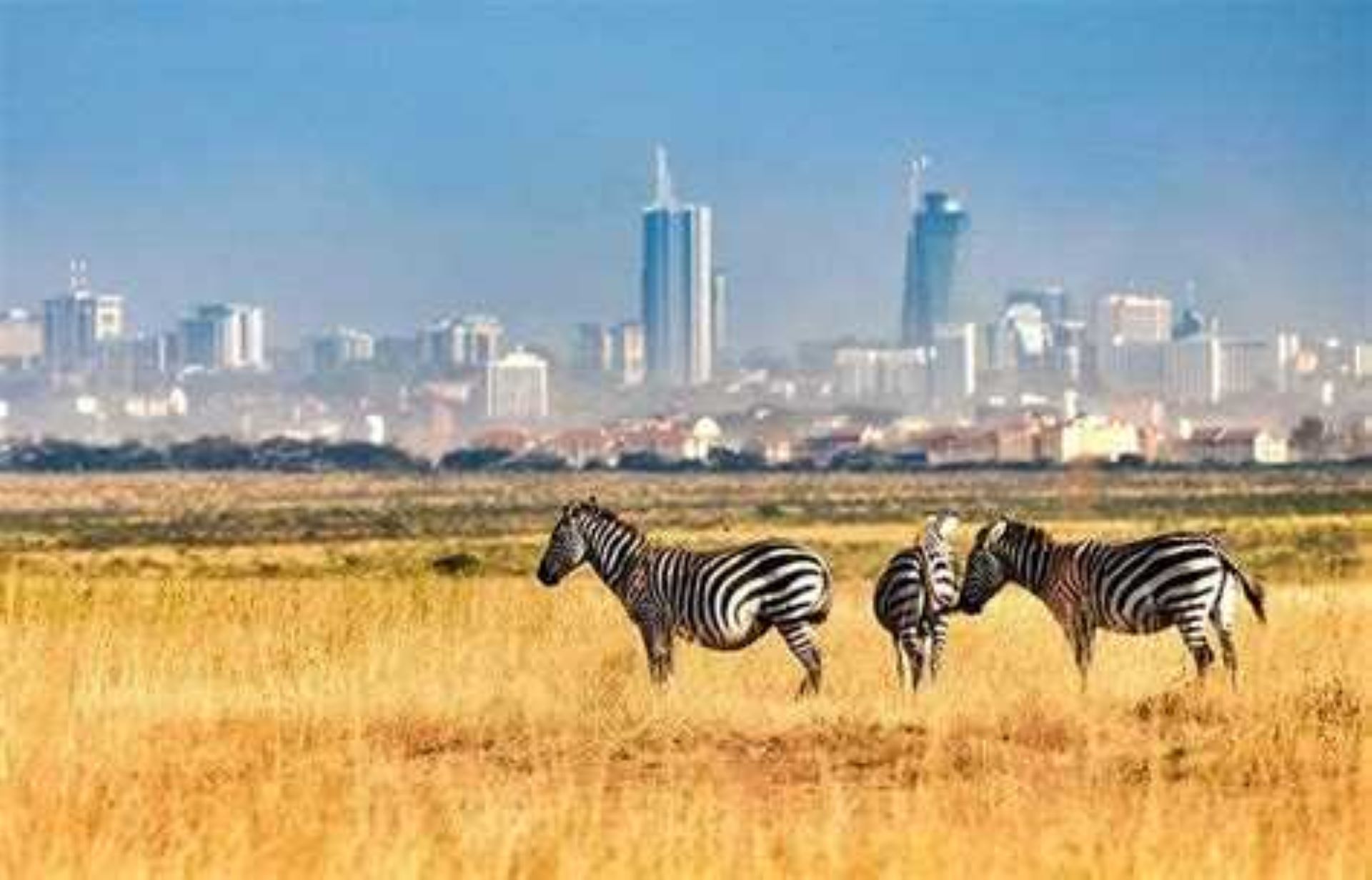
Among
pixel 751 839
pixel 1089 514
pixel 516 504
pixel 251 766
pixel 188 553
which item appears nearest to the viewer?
pixel 751 839

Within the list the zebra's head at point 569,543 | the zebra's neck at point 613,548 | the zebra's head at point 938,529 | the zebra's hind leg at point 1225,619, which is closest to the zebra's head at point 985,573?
the zebra's head at point 938,529

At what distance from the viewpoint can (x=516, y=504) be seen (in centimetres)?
12344

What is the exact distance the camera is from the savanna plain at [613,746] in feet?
36.5

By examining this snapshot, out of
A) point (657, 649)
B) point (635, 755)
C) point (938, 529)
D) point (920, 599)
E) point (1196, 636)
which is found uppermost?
point (938, 529)

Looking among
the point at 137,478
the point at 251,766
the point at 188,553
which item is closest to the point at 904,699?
the point at 251,766

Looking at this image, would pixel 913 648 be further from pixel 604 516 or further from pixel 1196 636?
pixel 604 516

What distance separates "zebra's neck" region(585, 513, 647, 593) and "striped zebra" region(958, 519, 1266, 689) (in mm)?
2047

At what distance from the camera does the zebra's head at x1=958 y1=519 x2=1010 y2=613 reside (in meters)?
19.8

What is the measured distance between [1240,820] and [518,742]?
14.1ft

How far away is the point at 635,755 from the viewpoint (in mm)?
14961

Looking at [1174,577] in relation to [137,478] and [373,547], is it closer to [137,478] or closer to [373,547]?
[373,547]

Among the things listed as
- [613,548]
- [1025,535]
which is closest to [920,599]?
[1025,535]

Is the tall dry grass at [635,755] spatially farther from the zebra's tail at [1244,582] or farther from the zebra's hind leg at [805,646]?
the zebra's tail at [1244,582]

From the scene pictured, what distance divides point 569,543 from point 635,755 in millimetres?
5590
